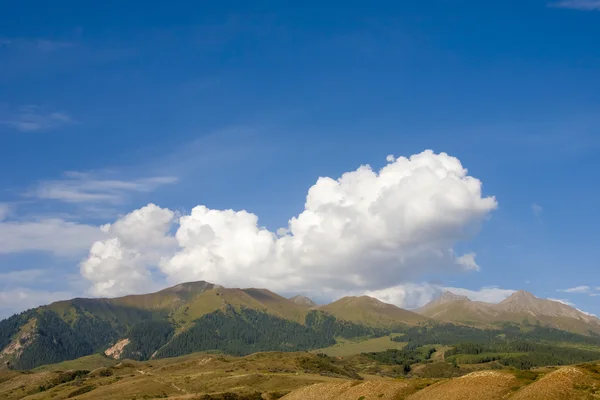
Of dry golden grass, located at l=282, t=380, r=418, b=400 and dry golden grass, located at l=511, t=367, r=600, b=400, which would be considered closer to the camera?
dry golden grass, located at l=511, t=367, r=600, b=400

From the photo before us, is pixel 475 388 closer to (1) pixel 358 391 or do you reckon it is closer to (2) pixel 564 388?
(2) pixel 564 388

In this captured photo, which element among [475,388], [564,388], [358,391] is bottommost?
[358,391]

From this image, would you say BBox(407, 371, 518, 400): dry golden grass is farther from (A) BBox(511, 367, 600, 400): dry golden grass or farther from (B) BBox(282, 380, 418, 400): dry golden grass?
(B) BBox(282, 380, 418, 400): dry golden grass

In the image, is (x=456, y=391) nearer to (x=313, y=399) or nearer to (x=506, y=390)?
(x=506, y=390)

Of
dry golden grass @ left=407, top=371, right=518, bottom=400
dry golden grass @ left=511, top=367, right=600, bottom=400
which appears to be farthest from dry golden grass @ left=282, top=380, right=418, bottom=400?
dry golden grass @ left=511, top=367, right=600, bottom=400

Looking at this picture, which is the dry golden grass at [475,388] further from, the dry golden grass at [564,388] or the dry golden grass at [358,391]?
the dry golden grass at [358,391]

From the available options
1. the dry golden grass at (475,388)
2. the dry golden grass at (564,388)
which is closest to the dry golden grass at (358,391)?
the dry golden grass at (475,388)

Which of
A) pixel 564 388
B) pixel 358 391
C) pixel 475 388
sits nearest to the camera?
pixel 564 388

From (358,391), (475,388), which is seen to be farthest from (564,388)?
(358,391)

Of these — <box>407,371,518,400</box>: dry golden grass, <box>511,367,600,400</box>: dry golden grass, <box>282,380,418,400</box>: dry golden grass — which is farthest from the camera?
<box>282,380,418,400</box>: dry golden grass

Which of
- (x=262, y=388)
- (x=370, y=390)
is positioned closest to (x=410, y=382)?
(x=370, y=390)

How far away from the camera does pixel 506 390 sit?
265 ft

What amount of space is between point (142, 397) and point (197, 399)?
5287 centimetres

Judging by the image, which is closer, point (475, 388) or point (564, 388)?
point (564, 388)
